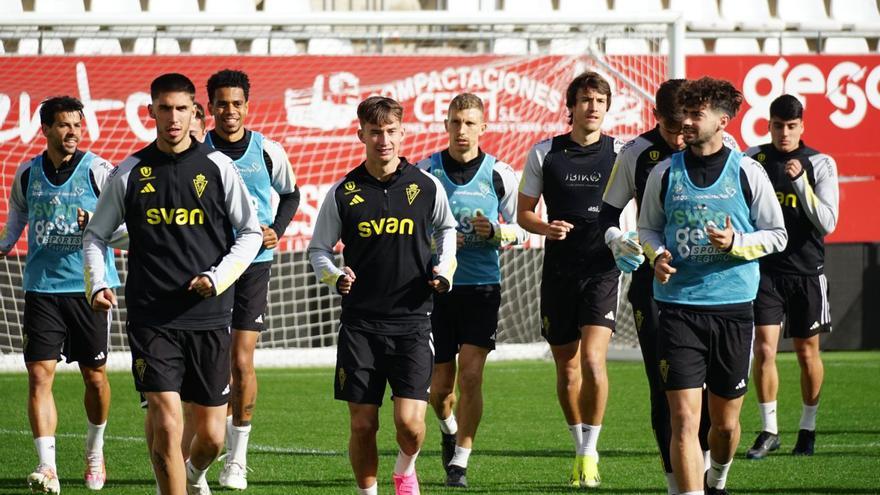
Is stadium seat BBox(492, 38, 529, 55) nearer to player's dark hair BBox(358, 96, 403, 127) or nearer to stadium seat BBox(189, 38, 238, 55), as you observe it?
stadium seat BBox(189, 38, 238, 55)

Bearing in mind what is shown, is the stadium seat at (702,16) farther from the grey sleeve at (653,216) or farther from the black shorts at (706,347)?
the black shorts at (706,347)

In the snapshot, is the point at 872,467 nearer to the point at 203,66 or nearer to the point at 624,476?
the point at 624,476

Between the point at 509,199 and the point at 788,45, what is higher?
the point at 788,45

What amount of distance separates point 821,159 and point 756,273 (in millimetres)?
3227

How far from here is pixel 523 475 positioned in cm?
875

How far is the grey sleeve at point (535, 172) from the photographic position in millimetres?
8773

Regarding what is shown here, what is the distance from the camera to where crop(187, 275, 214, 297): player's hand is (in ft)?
20.8

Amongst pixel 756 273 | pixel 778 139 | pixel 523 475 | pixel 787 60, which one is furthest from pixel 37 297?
pixel 787 60

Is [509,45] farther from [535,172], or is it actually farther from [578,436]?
[578,436]

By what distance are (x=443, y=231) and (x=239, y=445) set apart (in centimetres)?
227

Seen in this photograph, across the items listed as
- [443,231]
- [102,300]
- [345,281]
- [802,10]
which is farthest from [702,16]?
[102,300]

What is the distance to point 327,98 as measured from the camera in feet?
51.2

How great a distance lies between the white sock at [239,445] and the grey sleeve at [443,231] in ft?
7.02

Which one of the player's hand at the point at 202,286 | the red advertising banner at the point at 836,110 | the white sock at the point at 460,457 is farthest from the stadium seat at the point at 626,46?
the player's hand at the point at 202,286
